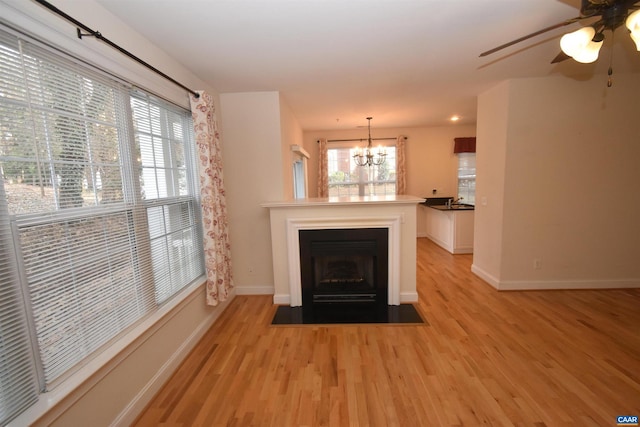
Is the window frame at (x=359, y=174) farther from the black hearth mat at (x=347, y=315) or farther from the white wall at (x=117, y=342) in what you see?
the white wall at (x=117, y=342)

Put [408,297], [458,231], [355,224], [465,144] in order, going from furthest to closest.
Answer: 1. [465,144]
2. [458,231]
3. [408,297]
4. [355,224]

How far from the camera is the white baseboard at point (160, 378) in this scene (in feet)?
5.24

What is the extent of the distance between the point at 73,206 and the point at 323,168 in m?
4.79

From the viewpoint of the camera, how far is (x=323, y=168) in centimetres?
584

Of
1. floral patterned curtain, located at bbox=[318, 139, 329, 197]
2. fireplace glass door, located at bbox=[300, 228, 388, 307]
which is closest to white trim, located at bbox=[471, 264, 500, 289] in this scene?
fireplace glass door, located at bbox=[300, 228, 388, 307]

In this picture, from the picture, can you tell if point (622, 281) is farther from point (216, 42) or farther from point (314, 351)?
point (216, 42)

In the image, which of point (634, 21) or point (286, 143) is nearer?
point (634, 21)

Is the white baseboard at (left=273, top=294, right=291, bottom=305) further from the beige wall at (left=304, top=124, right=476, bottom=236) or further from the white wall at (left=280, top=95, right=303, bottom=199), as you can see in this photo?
the beige wall at (left=304, top=124, right=476, bottom=236)

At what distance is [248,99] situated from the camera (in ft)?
10.4

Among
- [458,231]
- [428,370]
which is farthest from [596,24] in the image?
[458,231]

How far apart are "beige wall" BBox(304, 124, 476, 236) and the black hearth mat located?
342 cm

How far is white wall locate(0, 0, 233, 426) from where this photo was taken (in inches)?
47.0

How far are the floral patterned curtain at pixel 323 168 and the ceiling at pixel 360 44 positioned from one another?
233cm

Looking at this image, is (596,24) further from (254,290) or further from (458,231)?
(458,231)
